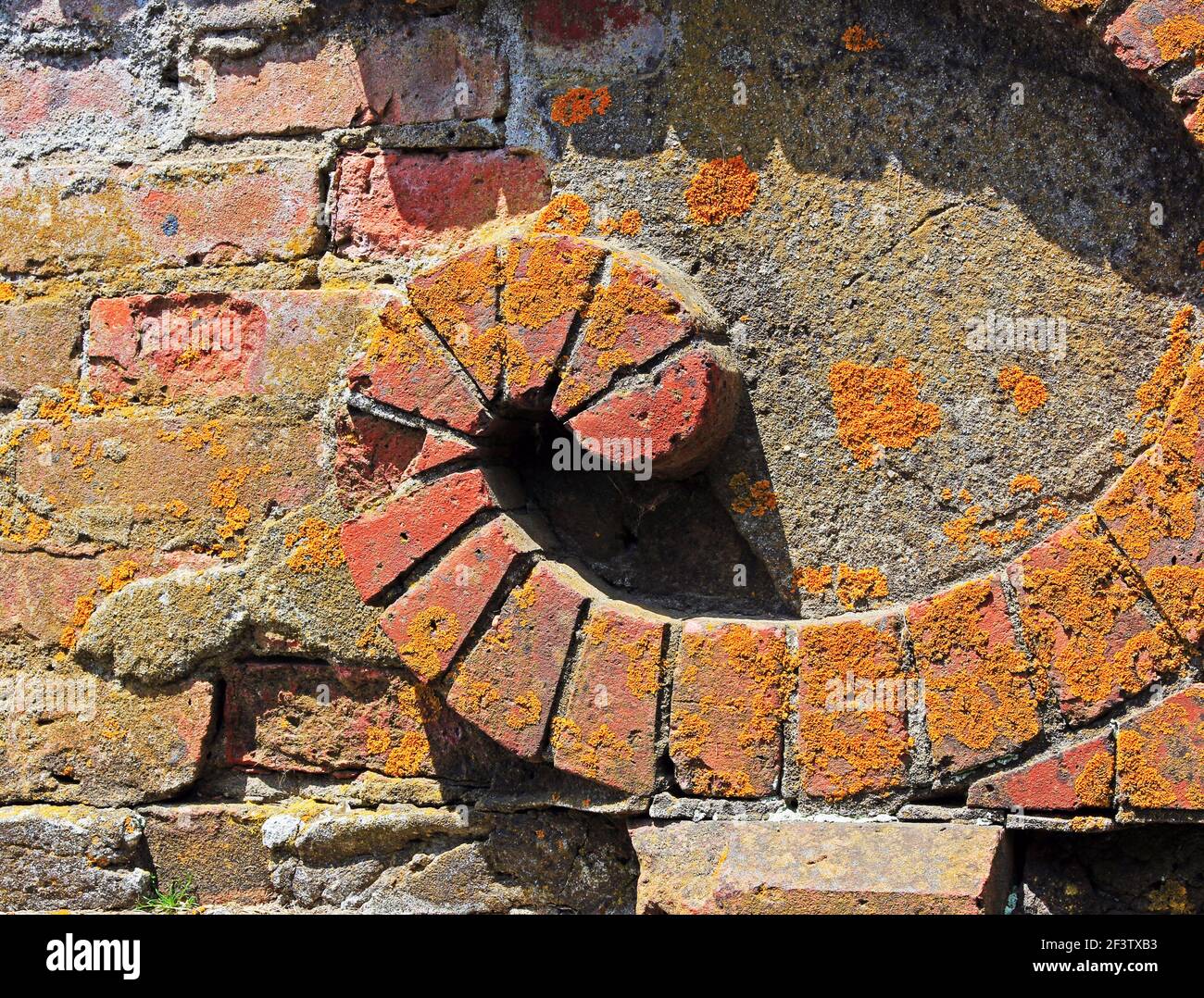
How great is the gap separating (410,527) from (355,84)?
1.05m

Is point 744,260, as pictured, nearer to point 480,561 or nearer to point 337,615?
point 480,561

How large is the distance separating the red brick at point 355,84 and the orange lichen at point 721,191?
48 centimetres

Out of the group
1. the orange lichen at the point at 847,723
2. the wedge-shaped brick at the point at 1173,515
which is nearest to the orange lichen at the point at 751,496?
the orange lichen at the point at 847,723

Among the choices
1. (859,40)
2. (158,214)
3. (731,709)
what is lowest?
(731,709)

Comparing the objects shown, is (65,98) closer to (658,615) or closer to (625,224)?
(625,224)

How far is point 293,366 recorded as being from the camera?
110 inches

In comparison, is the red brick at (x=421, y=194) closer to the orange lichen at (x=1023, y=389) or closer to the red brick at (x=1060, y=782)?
the orange lichen at (x=1023, y=389)

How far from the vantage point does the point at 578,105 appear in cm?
264

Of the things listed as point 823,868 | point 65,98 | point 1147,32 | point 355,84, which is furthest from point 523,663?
point 65,98

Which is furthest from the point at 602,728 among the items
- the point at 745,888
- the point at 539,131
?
the point at 539,131

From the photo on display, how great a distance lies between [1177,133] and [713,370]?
949 mm

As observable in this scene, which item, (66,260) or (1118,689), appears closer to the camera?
(1118,689)

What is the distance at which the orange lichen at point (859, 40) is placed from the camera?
2473mm

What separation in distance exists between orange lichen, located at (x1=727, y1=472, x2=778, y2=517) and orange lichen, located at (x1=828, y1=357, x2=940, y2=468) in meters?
0.18
